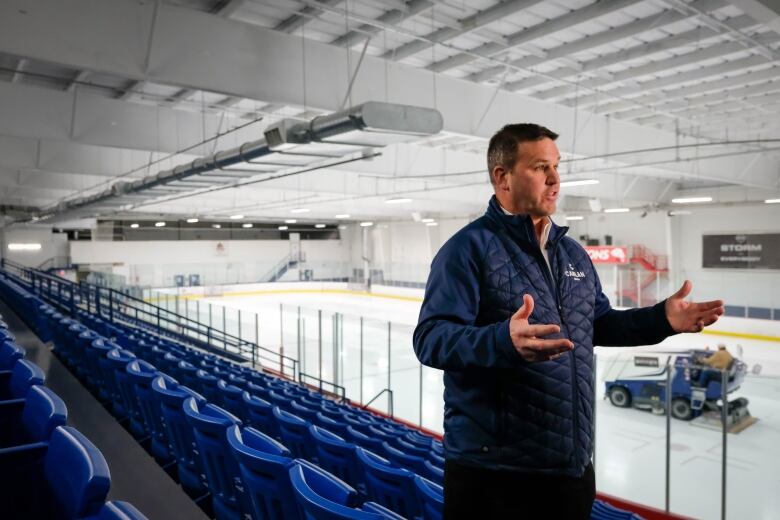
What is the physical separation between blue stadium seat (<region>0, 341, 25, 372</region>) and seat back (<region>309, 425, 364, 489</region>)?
1634 millimetres

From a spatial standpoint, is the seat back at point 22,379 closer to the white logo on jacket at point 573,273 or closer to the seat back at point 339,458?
the seat back at point 339,458

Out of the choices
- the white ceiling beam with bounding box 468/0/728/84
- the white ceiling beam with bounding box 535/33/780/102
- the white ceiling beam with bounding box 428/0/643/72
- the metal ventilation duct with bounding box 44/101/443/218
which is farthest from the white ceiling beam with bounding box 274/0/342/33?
the white ceiling beam with bounding box 535/33/780/102

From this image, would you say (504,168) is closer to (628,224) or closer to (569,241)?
(569,241)

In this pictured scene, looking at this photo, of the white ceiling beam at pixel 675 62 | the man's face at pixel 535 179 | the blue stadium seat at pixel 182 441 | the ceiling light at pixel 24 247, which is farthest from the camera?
the ceiling light at pixel 24 247

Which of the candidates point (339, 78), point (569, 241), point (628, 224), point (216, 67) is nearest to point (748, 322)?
point (628, 224)

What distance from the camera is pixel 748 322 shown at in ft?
64.8

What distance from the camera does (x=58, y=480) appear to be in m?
1.51

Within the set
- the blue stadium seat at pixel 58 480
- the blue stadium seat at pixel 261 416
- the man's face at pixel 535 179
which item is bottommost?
the blue stadium seat at pixel 261 416

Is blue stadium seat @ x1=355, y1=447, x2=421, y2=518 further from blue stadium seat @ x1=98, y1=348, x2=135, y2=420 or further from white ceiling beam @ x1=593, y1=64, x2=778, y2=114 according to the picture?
white ceiling beam @ x1=593, y1=64, x2=778, y2=114

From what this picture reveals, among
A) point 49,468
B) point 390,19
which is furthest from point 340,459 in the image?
point 390,19

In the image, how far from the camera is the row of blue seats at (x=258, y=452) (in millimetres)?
1936

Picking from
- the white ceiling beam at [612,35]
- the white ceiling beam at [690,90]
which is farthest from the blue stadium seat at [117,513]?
the white ceiling beam at [690,90]

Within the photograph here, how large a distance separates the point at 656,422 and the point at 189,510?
380 inches

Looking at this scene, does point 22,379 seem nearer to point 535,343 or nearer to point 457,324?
point 457,324
